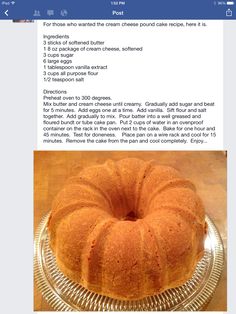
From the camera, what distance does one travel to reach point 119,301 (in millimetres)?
1313

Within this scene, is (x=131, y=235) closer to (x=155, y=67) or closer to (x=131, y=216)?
(x=131, y=216)

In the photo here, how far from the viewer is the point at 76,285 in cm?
138

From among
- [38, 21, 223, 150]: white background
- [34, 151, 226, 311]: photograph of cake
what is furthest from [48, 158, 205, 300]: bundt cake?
[38, 21, 223, 150]: white background

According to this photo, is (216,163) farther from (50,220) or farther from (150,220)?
(50,220)

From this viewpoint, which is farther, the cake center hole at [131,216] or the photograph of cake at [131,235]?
the cake center hole at [131,216]

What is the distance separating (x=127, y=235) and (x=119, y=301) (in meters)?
0.27

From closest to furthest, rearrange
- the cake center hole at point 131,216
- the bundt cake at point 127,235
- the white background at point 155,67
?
the bundt cake at point 127,235 → the white background at point 155,67 → the cake center hole at point 131,216

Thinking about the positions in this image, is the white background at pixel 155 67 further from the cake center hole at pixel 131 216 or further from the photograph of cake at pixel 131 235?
the cake center hole at pixel 131 216

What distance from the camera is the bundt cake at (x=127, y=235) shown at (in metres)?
1.22

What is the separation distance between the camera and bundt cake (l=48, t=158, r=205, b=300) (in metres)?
1.22

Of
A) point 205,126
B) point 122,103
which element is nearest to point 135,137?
point 122,103

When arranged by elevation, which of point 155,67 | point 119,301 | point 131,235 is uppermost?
point 155,67

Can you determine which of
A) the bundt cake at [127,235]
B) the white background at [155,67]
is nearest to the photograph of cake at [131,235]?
the bundt cake at [127,235]

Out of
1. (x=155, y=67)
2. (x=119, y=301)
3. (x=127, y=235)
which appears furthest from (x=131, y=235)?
(x=155, y=67)
